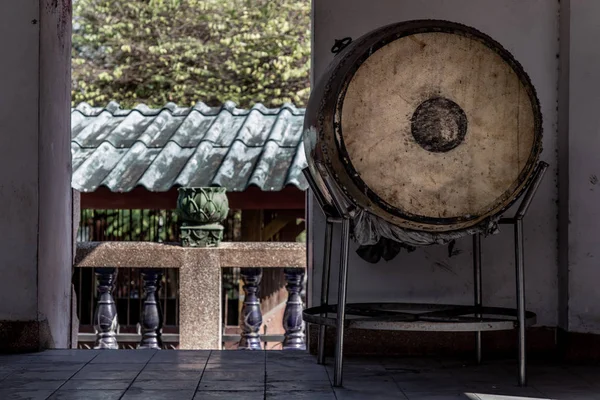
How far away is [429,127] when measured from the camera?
12.4 feet

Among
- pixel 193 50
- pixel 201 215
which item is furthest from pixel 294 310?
pixel 193 50

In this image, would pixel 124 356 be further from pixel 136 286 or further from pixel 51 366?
pixel 136 286

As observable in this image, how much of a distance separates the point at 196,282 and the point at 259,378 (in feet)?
7.00

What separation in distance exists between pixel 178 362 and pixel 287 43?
12516 mm

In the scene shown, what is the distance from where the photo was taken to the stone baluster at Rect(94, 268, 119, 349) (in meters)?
6.12

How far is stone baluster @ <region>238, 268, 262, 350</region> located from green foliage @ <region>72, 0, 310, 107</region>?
10.4 m

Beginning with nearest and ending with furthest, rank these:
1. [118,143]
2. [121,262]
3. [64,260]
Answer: [64,260]
[121,262]
[118,143]

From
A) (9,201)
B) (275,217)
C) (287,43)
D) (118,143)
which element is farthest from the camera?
(287,43)

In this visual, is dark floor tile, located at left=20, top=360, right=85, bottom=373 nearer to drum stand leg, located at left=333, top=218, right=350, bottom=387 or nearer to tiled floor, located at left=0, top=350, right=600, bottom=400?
tiled floor, located at left=0, top=350, right=600, bottom=400

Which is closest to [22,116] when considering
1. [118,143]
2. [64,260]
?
[64,260]

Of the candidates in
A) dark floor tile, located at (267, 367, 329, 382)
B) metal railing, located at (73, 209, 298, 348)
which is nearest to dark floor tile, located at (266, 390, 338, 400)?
dark floor tile, located at (267, 367, 329, 382)

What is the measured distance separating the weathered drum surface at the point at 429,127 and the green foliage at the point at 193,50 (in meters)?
12.6

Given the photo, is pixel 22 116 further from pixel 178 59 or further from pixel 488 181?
pixel 178 59

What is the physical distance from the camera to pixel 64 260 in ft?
17.9
